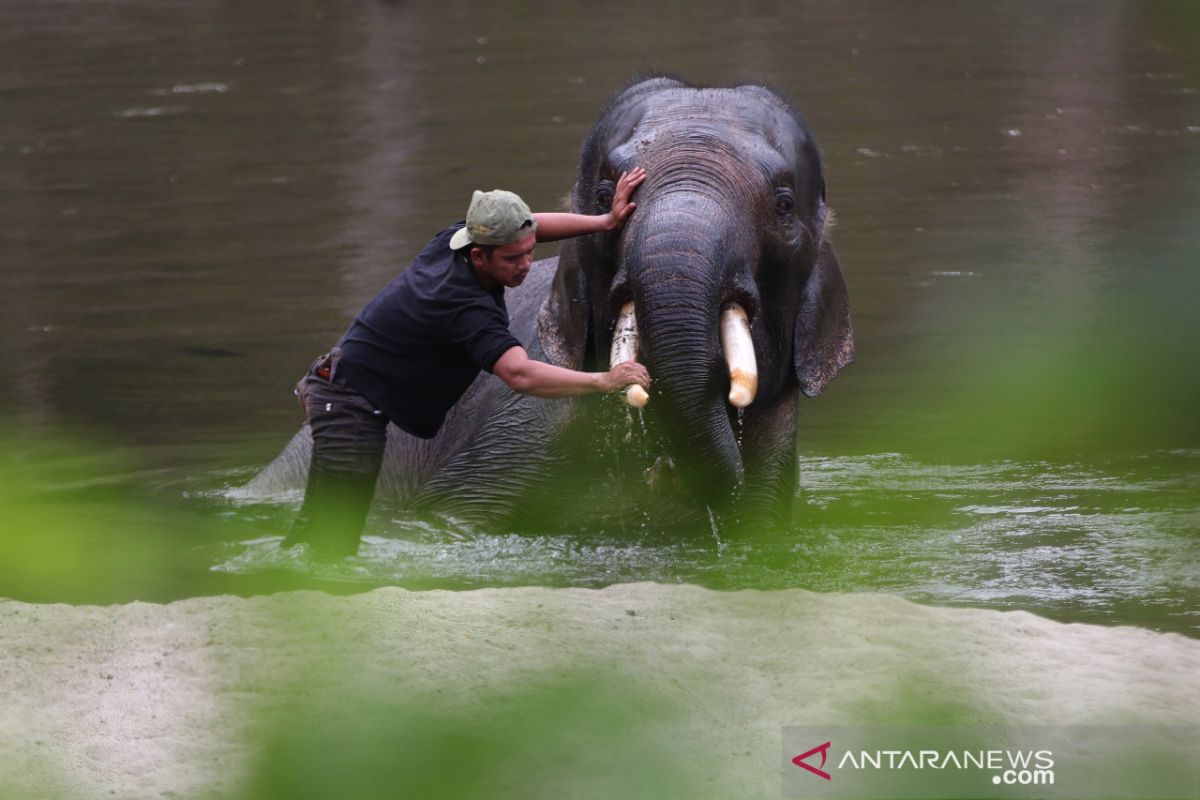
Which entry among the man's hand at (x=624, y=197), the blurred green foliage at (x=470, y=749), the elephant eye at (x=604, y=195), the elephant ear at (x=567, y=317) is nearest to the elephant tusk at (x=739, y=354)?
the man's hand at (x=624, y=197)

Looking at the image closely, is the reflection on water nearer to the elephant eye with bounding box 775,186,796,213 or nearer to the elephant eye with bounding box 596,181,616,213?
the elephant eye with bounding box 775,186,796,213

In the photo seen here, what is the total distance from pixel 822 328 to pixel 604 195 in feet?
3.47

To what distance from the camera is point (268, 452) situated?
376 inches

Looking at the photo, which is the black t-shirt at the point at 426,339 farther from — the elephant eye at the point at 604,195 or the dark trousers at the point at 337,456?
the elephant eye at the point at 604,195

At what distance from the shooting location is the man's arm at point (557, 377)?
5.74 meters

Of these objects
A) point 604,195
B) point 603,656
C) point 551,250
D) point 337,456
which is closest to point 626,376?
point 604,195

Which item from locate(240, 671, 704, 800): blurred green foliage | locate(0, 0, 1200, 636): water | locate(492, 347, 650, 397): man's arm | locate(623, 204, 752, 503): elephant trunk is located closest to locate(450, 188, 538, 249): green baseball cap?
locate(492, 347, 650, 397): man's arm

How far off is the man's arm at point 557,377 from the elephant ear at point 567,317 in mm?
1117

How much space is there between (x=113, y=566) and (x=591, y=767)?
0.57 m

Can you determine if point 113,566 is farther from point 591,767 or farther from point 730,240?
point 730,240

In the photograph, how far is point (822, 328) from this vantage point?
7379mm

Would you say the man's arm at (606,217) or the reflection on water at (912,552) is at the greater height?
the man's arm at (606,217)

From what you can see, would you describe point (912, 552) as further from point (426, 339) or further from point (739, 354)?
point (426, 339)

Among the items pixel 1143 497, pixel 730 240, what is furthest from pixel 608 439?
pixel 1143 497
